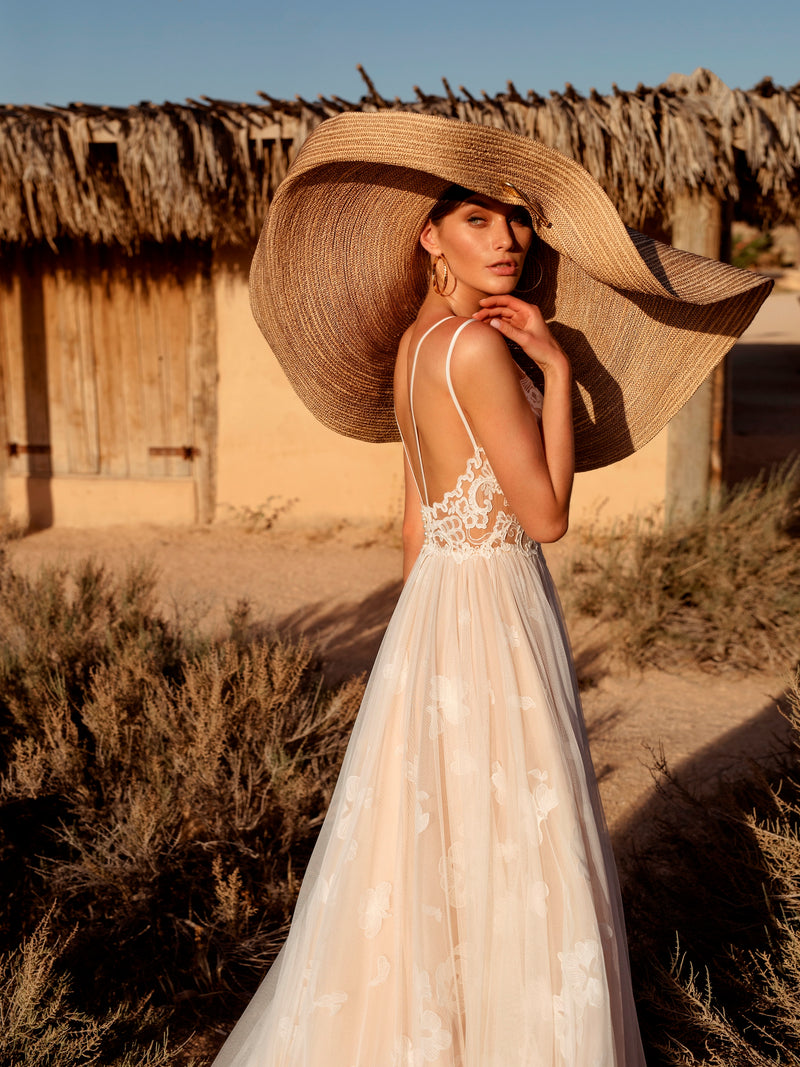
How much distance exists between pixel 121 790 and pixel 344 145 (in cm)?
201

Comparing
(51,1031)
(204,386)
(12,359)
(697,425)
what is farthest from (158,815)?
(12,359)

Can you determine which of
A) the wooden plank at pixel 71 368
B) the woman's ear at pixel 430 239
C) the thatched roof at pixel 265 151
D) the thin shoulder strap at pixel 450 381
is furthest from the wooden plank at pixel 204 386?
the thin shoulder strap at pixel 450 381

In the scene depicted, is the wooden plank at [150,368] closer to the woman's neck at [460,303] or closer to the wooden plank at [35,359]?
the wooden plank at [35,359]

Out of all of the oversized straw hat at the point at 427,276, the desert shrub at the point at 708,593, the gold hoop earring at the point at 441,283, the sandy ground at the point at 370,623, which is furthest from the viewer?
the desert shrub at the point at 708,593

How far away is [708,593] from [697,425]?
5.18 ft

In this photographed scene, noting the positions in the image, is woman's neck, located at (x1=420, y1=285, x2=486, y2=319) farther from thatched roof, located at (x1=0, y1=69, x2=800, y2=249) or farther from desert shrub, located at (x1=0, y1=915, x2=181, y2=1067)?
thatched roof, located at (x1=0, y1=69, x2=800, y2=249)

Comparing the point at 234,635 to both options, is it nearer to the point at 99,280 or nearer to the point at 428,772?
the point at 428,772

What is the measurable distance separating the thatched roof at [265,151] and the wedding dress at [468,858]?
4.30 metres

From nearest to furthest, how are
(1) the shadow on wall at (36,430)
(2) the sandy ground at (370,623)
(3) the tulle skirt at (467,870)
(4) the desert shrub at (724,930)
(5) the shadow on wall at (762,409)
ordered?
(3) the tulle skirt at (467,870) → (4) the desert shrub at (724,930) → (2) the sandy ground at (370,623) → (1) the shadow on wall at (36,430) → (5) the shadow on wall at (762,409)

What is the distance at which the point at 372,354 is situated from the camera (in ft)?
7.00

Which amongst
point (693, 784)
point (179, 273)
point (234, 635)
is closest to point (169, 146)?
point (179, 273)

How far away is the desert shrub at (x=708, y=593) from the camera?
15.2ft

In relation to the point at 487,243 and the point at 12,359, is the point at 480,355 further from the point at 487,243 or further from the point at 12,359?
the point at 12,359

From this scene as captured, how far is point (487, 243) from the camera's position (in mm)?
1695
